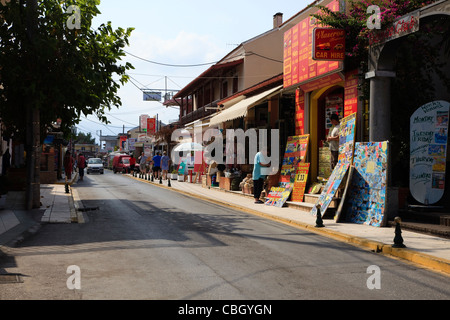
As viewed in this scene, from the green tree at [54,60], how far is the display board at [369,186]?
662cm

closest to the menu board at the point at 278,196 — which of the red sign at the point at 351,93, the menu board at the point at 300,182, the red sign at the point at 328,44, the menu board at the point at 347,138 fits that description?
the menu board at the point at 300,182

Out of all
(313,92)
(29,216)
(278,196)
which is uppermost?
(313,92)

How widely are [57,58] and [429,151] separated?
9.69 meters

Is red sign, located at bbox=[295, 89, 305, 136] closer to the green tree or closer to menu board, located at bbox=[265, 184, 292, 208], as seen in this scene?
menu board, located at bbox=[265, 184, 292, 208]

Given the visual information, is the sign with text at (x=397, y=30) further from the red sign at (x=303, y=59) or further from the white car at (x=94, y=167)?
the white car at (x=94, y=167)

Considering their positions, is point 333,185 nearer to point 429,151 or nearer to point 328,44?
point 429,151

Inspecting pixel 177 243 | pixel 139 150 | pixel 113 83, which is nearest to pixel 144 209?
pixel 113 83

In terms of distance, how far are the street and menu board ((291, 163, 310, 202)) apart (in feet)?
13.8

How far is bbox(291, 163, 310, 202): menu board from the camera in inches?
565

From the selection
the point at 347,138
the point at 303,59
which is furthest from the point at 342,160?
the point at 303,59

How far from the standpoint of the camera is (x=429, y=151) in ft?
33.9

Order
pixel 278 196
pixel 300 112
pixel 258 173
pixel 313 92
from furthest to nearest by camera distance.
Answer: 1. pixel 300 112
2. pixel 258 173
3. pixel 313 92
4. pixel 278 196

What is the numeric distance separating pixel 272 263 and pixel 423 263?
2312 millimetres

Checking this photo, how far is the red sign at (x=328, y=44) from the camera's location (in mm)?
12164
